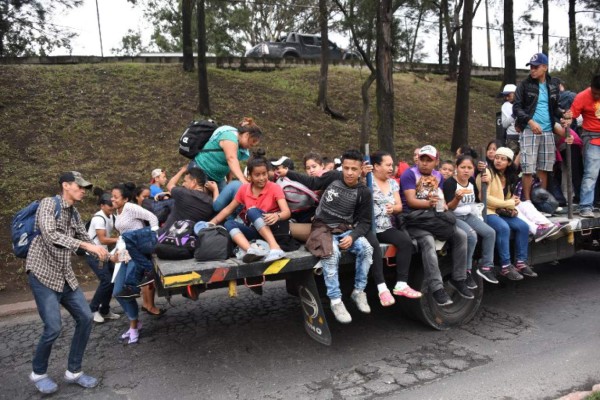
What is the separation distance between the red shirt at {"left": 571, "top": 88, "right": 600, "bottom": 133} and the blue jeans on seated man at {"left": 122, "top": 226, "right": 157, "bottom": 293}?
18.0 ft

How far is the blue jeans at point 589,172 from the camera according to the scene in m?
6.27

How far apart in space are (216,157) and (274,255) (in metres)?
1.68

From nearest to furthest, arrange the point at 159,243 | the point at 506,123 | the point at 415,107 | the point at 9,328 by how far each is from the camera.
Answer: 1. the point at 159,243
2. the point at 9,328
3. the point at 506,123
4. the point at 415,107

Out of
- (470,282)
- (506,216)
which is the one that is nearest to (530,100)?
(506,216)

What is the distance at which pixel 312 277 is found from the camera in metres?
4.34

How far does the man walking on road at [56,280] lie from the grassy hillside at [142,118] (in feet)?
14.4

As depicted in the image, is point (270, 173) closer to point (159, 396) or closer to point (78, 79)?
point (159, 396)

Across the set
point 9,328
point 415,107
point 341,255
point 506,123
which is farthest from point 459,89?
point 9,328

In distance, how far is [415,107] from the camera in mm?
19922

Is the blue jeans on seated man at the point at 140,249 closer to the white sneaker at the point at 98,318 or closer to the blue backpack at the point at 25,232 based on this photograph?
the blue backpack at the point at 25,232

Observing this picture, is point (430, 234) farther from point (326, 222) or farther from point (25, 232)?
point (25, 232)

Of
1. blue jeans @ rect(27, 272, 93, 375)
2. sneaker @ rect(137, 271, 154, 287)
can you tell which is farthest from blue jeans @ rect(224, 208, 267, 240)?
blue jeans @ rect(27, 272, 93, 375)

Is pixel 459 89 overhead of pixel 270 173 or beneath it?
overhead

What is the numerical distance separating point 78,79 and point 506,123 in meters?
12.6
